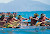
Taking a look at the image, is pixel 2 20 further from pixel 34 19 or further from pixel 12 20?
pixel 34 19

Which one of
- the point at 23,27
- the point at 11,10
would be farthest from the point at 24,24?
the point at 11,10

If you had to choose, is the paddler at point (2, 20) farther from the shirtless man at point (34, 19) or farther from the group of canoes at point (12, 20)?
the shirtless man at point (34, 19)

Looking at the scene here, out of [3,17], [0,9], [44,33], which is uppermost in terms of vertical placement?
[0,9]

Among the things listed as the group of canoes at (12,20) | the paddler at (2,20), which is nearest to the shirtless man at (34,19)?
the group of canoes at (12,20)

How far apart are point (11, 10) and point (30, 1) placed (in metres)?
0.57

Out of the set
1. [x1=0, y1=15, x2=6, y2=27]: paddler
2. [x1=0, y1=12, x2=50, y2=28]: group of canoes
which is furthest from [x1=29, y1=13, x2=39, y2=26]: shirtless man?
[x1=0, y1=15, x2=6, y2=27]: paddler

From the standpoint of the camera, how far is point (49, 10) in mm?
3186

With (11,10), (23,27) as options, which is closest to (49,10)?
(23,27)

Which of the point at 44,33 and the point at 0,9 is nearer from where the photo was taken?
the point at 44,33

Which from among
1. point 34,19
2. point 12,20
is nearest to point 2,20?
point 12,20

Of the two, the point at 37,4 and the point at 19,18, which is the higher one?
the point at 37,4

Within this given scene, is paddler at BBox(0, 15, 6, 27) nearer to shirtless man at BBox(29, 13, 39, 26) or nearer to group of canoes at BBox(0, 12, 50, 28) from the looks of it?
group of canoes at BBox(0, 12, 50, 28)

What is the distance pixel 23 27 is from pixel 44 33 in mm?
568

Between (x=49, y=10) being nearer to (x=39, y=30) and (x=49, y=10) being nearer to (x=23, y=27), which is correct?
(x=39, y=30)
